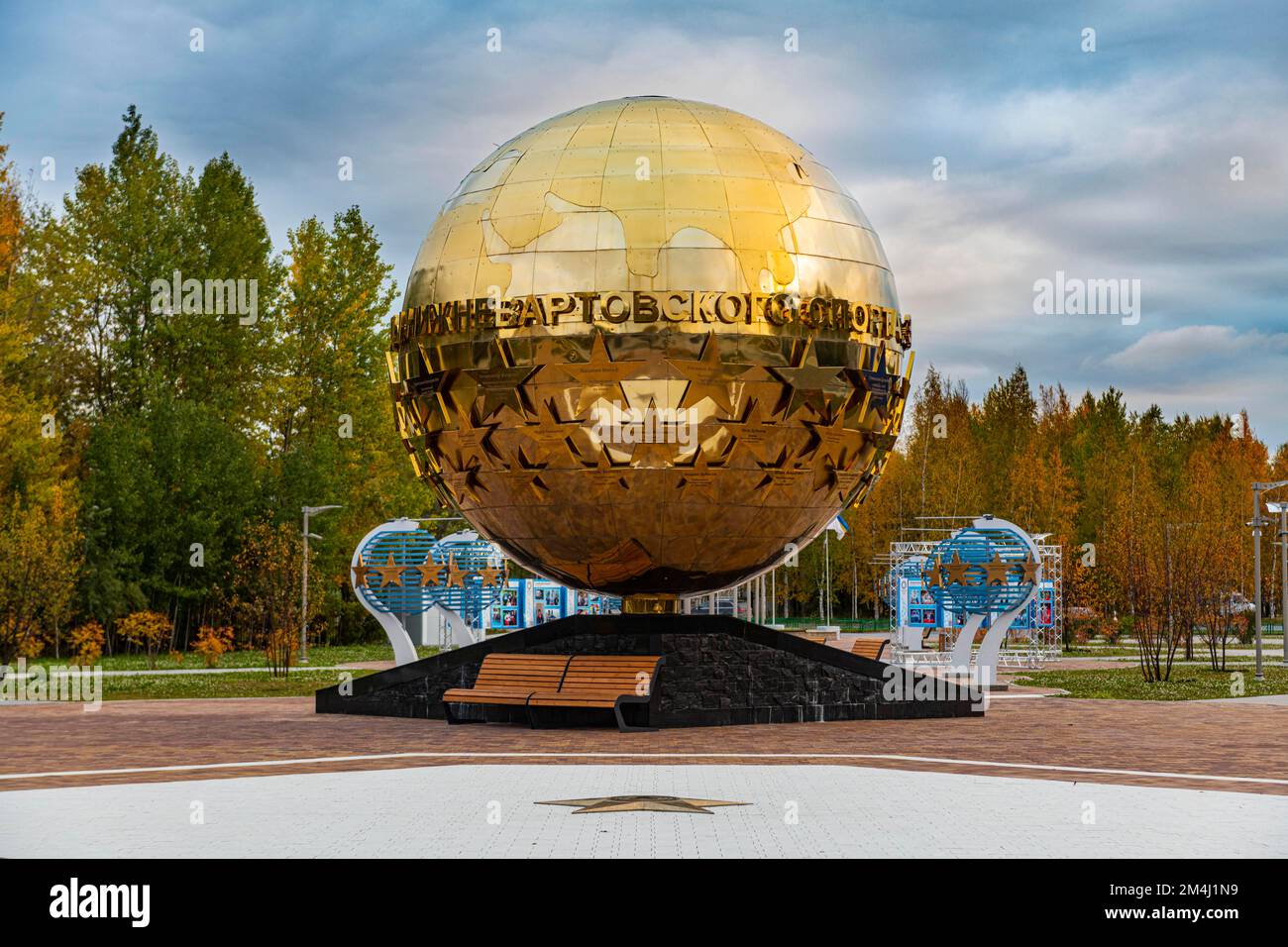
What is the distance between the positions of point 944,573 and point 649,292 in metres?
12.6

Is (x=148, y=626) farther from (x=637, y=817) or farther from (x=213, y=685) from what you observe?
(x=637, y=817)

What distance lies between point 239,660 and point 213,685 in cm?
1497

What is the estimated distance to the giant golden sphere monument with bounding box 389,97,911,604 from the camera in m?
18.6

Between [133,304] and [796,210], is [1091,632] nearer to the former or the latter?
[133,304]

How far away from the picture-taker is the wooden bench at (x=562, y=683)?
20.0 meters

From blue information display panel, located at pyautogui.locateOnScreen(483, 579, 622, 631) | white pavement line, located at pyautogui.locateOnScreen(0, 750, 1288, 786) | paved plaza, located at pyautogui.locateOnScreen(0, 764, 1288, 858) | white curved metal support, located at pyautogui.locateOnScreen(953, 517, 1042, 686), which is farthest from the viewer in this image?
blue information display panel, located at pyautogui.locateOnScreen(483, 579, 622, 631)

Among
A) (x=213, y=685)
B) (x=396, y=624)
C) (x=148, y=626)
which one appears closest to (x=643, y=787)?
(x=396, y=624)

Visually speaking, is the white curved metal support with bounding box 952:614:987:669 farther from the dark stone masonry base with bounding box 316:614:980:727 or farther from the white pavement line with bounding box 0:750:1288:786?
the white pavement line with bounding box 0:750:1288:786

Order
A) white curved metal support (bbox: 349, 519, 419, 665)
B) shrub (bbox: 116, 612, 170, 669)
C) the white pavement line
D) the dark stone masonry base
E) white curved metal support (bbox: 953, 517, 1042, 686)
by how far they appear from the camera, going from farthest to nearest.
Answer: shrub (bbox: 116, 612, 170, 669) < white curved metal support (bbox: 349, 519, 419, 665) < white curved metal support (bbox: 953, 517, 1042, 686) < the dark stone masonry base < the white pavement line

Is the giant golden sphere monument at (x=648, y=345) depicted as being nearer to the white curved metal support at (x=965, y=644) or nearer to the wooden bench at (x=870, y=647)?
the wooden bench at (x=870, y=647)

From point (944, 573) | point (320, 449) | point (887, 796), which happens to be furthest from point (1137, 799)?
point (320, 449)

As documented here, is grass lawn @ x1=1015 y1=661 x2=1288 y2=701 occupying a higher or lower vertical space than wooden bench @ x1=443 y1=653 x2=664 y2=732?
lower

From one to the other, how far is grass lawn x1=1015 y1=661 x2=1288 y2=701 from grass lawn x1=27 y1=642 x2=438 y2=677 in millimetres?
19135

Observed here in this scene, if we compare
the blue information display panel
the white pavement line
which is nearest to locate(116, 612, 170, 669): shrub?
the blue information display panel
